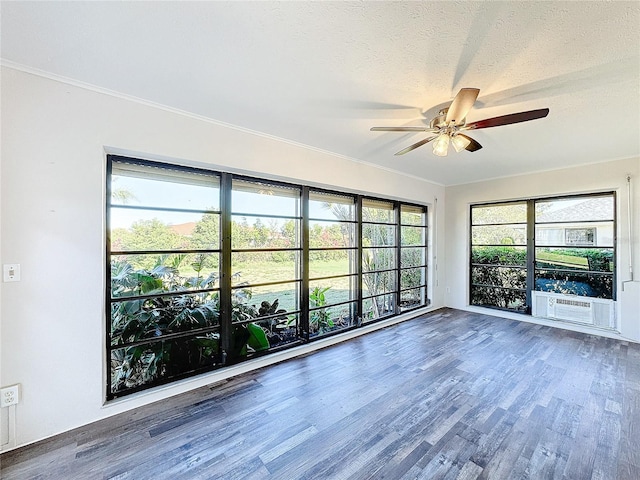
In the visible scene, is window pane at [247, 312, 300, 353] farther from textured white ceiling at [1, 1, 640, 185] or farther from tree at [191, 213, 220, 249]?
textured white ceiling at [1, 1, 640, 185]

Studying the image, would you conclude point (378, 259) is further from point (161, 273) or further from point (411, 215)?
point (161, 273)

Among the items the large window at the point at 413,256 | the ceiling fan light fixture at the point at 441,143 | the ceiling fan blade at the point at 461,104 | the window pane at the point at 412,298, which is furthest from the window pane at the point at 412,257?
the ceiling fan blade at the point at 461,104

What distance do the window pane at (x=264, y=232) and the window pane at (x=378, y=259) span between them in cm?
145

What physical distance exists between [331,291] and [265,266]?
4.05 ft

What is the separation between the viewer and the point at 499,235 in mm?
5457

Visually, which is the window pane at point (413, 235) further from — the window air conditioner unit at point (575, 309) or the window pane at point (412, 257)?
the window air conditioner unit at point (575, 309)

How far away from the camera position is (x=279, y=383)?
2.85 m

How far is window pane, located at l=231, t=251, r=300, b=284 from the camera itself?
10.4 feet

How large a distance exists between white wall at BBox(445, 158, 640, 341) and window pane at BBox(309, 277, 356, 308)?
289 cm

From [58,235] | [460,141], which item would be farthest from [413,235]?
[58,235]

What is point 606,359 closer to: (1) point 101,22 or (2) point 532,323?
(2) point 532,323

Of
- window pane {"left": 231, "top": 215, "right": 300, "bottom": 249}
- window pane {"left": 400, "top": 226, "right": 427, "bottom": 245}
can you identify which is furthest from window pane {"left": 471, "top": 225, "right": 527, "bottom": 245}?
window pane {"left": 231, "top": 215, "right": 300, "bottom": 249}

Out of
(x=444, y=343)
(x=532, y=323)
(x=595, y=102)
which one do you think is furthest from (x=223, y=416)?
(x=532, y=323)

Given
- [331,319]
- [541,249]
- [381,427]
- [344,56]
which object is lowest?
[381,427]
